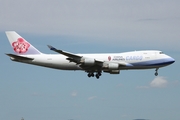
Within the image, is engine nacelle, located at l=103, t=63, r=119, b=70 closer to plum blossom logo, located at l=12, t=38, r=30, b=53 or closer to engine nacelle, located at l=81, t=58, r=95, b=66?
engine nacelle, located at l=81, t=58, r=95, b=66

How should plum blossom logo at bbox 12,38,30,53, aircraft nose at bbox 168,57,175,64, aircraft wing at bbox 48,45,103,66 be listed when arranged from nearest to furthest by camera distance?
aircraft wing at bbox 48,45,103,66
aircraft nose at bbox 168,57,175,64
plum blossom logo at bbox 12,38,30,53

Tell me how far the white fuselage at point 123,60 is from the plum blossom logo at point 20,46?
126 inches

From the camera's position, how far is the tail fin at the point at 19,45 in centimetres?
7994

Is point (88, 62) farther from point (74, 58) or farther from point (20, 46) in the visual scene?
point (20, 46)

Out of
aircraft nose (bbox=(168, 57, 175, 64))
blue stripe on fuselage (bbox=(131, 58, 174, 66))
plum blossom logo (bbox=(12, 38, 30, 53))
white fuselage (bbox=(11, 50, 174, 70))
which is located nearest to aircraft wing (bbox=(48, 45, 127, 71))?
white fuselage (bbox=(11, 50, 174, 70))

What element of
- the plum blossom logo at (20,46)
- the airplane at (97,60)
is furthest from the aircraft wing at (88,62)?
the plum blossom logo at (20,46)

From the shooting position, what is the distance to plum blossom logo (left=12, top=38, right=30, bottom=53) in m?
80.2

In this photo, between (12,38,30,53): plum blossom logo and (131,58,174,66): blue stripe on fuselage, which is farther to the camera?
(12,38,30,53): plum blossom logo

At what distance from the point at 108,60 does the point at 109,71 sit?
4.58m

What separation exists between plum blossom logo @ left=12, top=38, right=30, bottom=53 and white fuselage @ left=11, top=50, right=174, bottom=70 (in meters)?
3.19

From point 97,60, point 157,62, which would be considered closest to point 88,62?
point 97,60

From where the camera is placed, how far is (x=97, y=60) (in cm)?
7394

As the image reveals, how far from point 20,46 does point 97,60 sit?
56.4 feet

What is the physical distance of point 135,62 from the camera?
73.4 m
